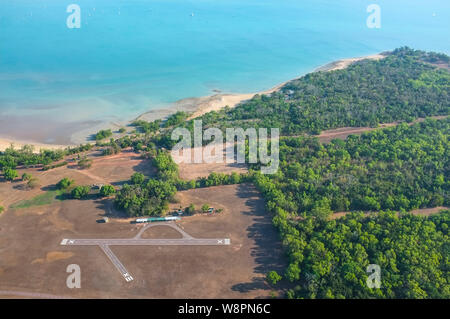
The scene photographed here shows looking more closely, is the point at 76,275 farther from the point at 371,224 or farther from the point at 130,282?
the point at 371,224

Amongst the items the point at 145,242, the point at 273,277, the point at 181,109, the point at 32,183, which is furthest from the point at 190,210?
the point at 181,109

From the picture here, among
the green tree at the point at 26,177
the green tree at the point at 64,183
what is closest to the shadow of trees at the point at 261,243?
the green tree at the point at 64,183

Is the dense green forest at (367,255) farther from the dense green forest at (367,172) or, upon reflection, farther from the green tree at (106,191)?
→ the green tree at (106,191)

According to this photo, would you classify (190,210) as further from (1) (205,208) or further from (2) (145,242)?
(2) (145,242)

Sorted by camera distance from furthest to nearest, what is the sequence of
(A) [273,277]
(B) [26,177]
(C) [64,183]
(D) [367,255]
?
(B) [26,177] → (C) [64,183] → (D) [367,255] → (A) [273,277]

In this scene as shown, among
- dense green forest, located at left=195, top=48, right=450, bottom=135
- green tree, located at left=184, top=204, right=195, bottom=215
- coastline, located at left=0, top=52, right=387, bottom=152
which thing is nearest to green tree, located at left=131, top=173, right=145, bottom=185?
green tree, located at left=184, top=204, right=195, bottom=215

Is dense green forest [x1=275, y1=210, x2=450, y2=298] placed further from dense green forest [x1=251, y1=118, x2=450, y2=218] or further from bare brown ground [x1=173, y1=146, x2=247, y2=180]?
bare brown ground [x1=173, y1=146, x2=247, y2=180]
